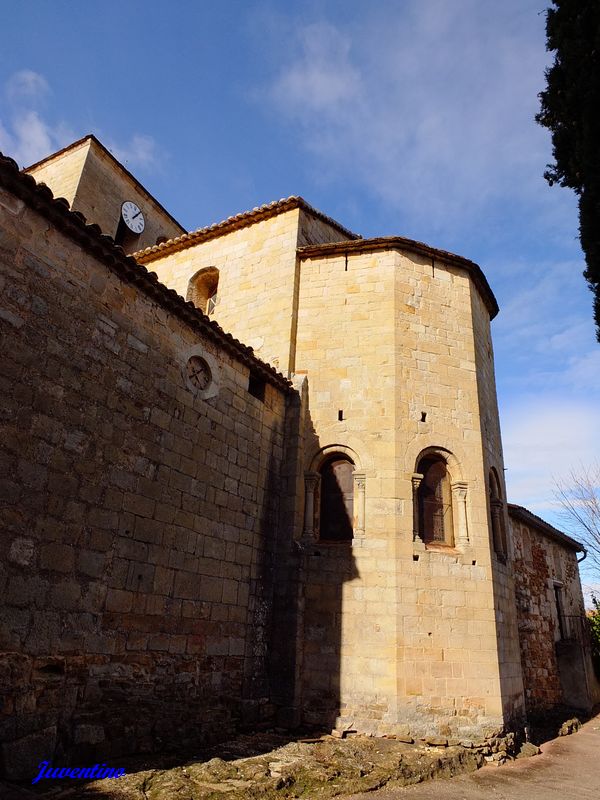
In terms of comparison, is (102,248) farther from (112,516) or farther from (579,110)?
(579,110)

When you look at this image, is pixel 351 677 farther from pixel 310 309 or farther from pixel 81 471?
pixel 310 309

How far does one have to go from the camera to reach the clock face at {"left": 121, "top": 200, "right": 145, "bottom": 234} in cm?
1747

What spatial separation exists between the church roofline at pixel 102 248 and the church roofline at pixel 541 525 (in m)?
7.37

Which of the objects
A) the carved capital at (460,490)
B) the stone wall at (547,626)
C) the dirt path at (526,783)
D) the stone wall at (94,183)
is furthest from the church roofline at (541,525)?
the stone wall at (94,183)

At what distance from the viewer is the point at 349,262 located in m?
10.4

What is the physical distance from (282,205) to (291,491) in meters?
5.93

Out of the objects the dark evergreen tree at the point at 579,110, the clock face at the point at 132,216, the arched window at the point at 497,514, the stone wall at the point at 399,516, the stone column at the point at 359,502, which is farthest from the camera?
the clock face at the point at 132,216

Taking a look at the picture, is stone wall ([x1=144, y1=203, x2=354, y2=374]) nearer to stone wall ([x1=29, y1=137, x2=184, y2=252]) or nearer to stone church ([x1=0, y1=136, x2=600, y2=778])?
stone church ([x1=0, y1=136, x2=600, y2=778])

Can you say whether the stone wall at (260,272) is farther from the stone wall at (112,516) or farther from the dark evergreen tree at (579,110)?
the dark evergreen tree at (579,110)

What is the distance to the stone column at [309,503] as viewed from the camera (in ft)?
28.0

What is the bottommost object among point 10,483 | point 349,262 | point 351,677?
point 351,677

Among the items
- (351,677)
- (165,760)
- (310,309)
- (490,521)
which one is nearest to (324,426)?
(310,309)

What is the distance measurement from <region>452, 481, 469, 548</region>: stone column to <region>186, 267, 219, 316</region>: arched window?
20.7 ft

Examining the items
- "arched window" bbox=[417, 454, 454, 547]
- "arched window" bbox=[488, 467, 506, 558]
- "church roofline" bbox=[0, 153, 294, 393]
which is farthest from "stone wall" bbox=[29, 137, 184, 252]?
"arched window" bbox=[488, 467, 506, 558]
